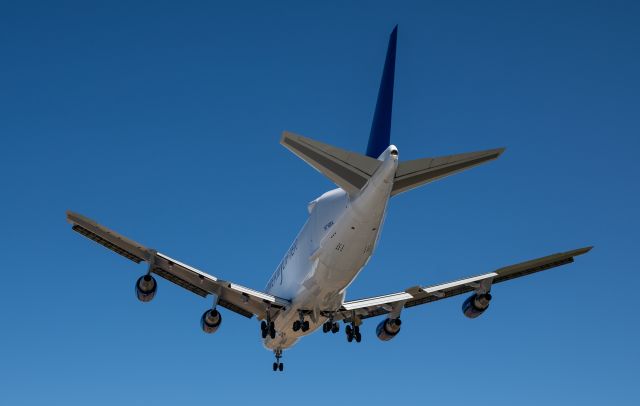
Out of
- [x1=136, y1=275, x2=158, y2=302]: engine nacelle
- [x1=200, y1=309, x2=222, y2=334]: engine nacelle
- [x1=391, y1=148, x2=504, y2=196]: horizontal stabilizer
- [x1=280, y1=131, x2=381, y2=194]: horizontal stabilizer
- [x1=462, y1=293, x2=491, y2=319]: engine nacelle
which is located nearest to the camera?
[x1=391, y1=148, x2=504, y2=196]: horizontal stabilizer

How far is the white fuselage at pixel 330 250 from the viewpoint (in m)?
28.1

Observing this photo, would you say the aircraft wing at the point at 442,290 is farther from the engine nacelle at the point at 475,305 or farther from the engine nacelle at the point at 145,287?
the engine nacelle at the point at 145,287

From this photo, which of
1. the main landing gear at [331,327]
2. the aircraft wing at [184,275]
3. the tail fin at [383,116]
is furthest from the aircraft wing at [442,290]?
the tail fin at [383,116]

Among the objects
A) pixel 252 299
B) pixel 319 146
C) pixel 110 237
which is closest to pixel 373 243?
pixel 319 146

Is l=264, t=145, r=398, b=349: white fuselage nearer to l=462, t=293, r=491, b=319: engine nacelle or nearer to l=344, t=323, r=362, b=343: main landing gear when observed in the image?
l=344, t=323, r=362, b=343: main landing gear

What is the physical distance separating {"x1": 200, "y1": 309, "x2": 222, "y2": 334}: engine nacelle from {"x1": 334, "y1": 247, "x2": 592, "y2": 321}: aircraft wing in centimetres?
546

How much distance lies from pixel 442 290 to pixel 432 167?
419 inches

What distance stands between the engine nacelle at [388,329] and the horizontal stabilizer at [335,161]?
38.2 ft

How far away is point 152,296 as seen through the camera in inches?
1300

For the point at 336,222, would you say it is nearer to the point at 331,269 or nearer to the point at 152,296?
the point at 331,269

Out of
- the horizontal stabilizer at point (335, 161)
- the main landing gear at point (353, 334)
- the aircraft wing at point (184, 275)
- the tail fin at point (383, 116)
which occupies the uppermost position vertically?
the tail fin at point (383, 116)

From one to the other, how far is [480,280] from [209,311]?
12.2 meters

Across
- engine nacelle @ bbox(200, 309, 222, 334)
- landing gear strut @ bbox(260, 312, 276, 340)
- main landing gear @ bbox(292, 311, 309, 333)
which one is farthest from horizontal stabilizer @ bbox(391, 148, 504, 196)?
engine nacelle @ bbox(200, 309, 222, 334)

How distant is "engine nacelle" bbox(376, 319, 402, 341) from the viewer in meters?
38.4
